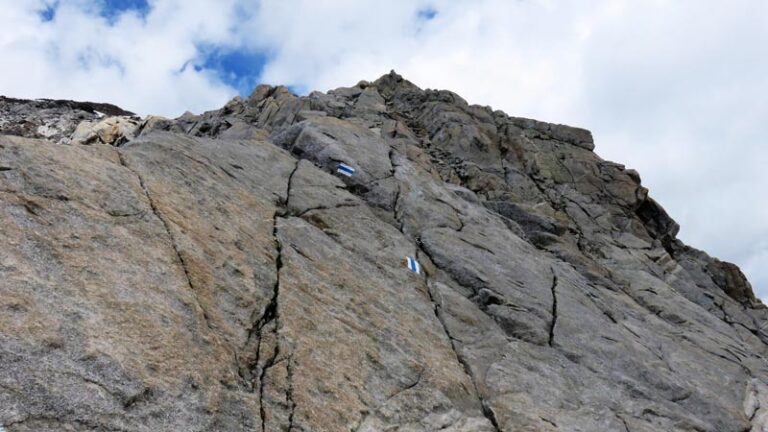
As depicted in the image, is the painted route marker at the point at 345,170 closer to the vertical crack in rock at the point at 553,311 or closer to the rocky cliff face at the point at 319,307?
the rocky cliff face at the point at 319,307

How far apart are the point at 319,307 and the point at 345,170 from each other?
10.6m

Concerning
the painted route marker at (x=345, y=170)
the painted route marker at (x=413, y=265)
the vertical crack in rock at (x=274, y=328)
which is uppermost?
the painted route marker at (x=345, y=170)

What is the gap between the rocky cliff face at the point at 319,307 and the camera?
10609mm

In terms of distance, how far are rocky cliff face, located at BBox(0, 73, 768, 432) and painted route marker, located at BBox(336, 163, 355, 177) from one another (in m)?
0.32

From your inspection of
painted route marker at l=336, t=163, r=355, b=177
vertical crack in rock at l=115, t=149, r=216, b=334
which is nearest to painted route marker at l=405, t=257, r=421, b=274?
painted route marker at l=336, t=163, r=355, b=177

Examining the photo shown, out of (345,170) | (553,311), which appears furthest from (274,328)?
(345,170)

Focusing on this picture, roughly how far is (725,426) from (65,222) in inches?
796

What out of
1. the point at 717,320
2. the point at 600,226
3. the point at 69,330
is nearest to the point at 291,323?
the point at 69,330

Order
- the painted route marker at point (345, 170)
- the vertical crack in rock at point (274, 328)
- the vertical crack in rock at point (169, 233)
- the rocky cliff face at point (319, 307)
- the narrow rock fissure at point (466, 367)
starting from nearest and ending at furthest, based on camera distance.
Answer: the rocky cliff face at point (319, 307), the vertical crack in rock at point (274, 328), the vertical crack in rock at point (169, 233), the narrow rock fissure at point (466, 367), the painted route marker at point (345, 170)

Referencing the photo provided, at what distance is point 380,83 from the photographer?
163 ft

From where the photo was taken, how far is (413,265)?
20578 mm

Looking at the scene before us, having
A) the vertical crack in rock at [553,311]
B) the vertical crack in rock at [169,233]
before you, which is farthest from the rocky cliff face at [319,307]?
the vertical crack in rock at [553,311]

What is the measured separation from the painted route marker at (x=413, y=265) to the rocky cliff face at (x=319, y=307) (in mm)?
295

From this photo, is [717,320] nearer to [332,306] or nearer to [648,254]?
[648,254]
